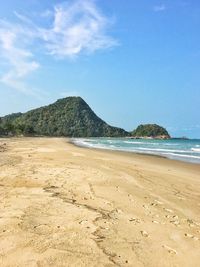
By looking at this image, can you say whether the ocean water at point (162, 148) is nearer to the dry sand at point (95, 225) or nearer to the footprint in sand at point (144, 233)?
the dry sand at point (95, 225)

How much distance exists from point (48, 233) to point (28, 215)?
1.07 metres

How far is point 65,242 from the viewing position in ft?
18.5

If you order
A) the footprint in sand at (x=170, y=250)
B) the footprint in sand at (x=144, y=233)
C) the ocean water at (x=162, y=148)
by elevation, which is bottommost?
the footprint in sand at (x=170, y=250)

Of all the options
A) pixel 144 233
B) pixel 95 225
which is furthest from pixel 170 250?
pixel 95 225

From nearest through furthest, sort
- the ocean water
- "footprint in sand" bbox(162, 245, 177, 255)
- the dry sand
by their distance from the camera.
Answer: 1. the dry sand
2. "footprint in sand" bbox(162, 245, 177, 255)
3. the ocean water

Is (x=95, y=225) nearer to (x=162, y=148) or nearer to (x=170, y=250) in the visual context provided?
(x=170, y=250)

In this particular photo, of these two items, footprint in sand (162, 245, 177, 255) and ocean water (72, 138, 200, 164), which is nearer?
footprint in sand (162, 245, 177, 255)

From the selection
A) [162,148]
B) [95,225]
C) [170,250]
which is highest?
[162,148]

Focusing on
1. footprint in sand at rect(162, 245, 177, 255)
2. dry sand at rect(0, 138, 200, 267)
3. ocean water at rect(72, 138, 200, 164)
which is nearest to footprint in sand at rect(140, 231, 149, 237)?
dry sand at rect(0, 138, 200, 267)

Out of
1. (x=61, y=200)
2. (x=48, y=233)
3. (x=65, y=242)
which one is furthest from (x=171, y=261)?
(x=61, y=200)

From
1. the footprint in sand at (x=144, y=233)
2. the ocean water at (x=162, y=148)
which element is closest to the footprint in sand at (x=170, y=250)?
the footprint in sand at (x=144, y=233)

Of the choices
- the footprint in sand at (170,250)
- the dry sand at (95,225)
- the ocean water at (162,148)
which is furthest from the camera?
the ocean water at (162,148)

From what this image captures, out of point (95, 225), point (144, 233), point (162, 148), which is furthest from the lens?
point (162, 148)

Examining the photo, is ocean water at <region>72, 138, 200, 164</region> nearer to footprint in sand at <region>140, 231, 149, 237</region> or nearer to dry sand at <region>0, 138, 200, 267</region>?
dry sand at <region>0, 138, 200, 267</region>
